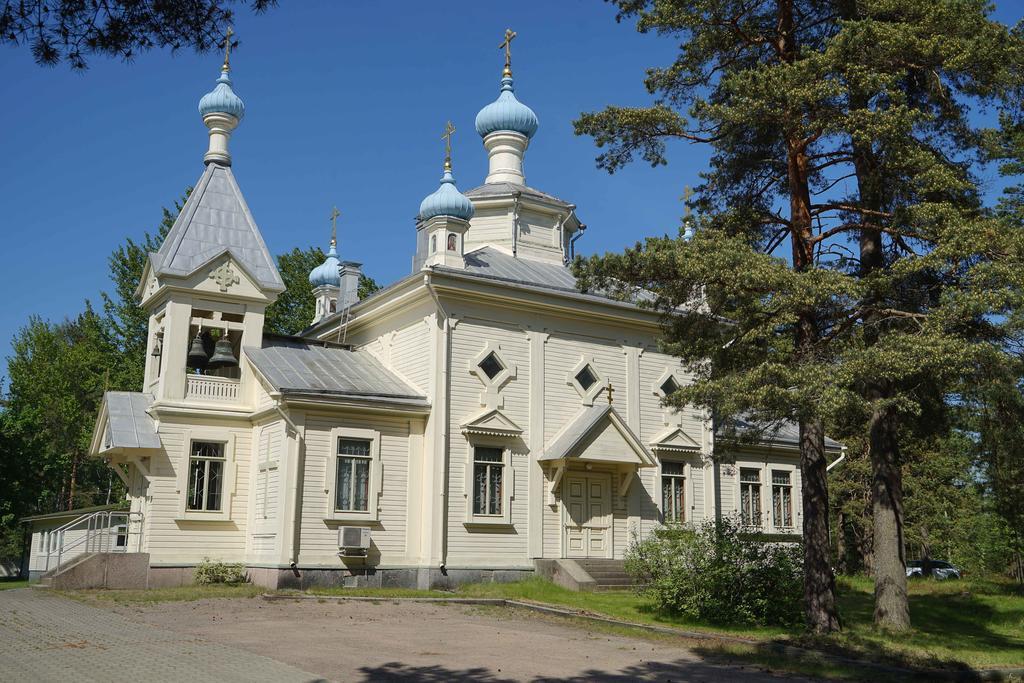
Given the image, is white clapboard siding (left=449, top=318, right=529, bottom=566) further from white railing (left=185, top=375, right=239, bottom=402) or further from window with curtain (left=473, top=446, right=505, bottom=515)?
white railing (left=185, top=375, right=239, bottom=402)

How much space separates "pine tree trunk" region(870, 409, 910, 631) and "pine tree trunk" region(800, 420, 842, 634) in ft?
3.55

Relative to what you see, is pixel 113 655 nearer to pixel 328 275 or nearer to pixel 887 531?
pixel 887 531

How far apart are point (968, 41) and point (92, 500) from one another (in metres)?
45.9

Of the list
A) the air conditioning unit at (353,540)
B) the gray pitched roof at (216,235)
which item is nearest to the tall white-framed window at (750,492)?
the air conditioning unit at (353,540)

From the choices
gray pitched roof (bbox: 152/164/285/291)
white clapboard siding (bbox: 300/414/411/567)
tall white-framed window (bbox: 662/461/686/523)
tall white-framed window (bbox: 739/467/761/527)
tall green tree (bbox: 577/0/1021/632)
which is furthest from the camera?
tall white-framed window (bbox: 739/467/761/527)

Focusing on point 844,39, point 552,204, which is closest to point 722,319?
point 844,39

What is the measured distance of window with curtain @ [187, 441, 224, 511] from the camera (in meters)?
20.9

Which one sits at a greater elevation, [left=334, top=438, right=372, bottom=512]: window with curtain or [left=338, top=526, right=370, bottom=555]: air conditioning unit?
[left=334, top=438, right=372, bottom=512]: window with curtain

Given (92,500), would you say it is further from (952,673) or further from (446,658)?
(952,673)

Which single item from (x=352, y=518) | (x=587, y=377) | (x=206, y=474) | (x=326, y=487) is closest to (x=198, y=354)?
(x=206, y=474)

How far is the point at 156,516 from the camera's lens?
20234mm

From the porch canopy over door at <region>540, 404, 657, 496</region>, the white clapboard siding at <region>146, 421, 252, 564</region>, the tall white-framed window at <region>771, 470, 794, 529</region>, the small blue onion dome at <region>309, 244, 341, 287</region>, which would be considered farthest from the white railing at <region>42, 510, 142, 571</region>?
the tall white-framed window at <region>771, 470, 794, 529</region>

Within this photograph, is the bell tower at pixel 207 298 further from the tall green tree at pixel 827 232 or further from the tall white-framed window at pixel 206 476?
the tall green tree at pixel 827 232

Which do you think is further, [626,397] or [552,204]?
[552,204]
